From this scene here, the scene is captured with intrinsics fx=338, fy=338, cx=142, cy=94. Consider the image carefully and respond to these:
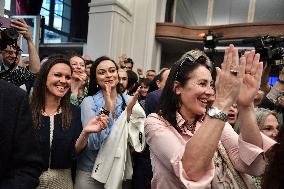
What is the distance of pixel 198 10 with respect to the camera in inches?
A: 539

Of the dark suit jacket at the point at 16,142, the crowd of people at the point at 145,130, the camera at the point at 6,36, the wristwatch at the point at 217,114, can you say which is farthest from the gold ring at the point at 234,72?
the camera at the point at 6,36

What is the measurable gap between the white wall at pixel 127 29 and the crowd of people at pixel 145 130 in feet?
18.4

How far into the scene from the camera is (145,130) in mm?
1653

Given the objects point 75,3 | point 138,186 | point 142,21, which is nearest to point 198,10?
point 142,21

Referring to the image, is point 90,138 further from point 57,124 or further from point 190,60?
point 190,60

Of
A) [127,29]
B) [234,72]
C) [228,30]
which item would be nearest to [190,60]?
[234,72]

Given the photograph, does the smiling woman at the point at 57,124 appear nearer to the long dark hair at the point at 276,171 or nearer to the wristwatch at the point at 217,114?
the wristwatch at the point at 217,114

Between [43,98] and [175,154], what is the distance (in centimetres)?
135

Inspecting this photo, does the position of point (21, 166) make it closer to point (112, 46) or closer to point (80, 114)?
point (80, 114)

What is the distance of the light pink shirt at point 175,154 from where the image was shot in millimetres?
1409

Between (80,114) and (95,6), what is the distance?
7108 millimetres

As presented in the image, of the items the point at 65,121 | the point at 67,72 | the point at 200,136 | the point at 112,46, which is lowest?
the point at 65,121

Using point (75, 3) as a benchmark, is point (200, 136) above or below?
below

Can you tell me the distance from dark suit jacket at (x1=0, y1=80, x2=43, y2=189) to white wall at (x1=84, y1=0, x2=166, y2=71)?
25.0ft
